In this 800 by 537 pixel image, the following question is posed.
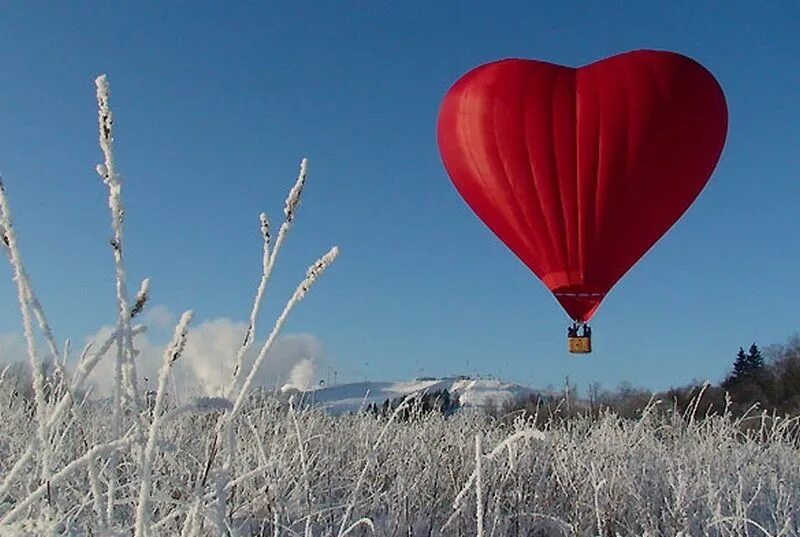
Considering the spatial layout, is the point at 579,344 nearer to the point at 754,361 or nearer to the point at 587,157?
the point at 587,157

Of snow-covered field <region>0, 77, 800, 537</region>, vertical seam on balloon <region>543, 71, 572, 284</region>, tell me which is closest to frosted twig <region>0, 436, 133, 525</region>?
snow-covered field <region>0, 77, 800, 537</region>

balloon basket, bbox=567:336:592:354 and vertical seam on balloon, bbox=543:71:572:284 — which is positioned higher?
vertical seam on balloon, bbox=543:71:572:284

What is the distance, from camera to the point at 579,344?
34.7 ft

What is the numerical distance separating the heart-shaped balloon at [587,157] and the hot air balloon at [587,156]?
0.5 inches

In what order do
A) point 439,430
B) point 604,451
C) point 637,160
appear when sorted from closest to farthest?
point 604,451 < point 439,430 < point 637,160

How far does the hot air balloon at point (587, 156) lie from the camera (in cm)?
973

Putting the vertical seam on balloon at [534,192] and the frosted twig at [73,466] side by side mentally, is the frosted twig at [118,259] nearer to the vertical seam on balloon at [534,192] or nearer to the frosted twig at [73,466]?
the frosted twig at [73,466]

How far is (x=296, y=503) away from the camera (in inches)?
99.5

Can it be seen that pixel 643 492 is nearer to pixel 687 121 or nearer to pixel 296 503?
pixel 296 503

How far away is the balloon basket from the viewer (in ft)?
34.4

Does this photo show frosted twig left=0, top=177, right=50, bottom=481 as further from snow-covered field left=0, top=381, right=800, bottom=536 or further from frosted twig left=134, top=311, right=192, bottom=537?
snow-covered field left=0, top=381, right=800, bottom=536

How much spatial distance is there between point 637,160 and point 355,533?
786cm

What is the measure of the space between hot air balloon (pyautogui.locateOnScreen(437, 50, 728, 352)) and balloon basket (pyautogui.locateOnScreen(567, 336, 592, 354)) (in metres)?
0.71

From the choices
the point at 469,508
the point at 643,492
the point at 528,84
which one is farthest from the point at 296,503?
the point at 528,84
